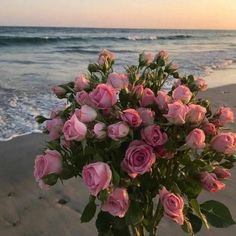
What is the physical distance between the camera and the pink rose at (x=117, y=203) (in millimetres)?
1494

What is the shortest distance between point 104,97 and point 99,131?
12 cm

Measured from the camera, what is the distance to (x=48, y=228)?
11.3ft

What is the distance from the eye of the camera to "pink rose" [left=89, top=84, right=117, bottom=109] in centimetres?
150

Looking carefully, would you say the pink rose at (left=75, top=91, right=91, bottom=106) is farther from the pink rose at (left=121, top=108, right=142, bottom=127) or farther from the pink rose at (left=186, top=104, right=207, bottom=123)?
the pink rose at (left=186, top=104, right=207, bottom=123)

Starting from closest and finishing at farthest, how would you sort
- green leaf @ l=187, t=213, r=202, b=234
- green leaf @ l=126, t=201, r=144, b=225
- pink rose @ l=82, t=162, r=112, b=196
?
pink rose @ l=82, t=162, r=112, b=196
green leaf @ l=126, t=201, r=144, b=225
green leaf @ l=187, t=213, r=202, b=234

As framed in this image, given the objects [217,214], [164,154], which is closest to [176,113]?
[164,154]

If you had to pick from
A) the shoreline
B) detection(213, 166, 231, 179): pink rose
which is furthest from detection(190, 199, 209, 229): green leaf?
the shoreline

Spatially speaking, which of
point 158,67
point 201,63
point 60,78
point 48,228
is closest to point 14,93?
point 60,78

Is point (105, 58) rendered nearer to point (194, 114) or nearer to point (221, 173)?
point (194, 114)

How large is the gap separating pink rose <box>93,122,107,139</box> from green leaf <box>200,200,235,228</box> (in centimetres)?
57

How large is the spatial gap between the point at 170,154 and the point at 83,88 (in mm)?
405

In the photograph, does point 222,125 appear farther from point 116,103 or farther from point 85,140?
point 85,140

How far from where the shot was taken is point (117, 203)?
4.92 feet

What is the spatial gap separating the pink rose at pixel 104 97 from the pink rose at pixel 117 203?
28cm
